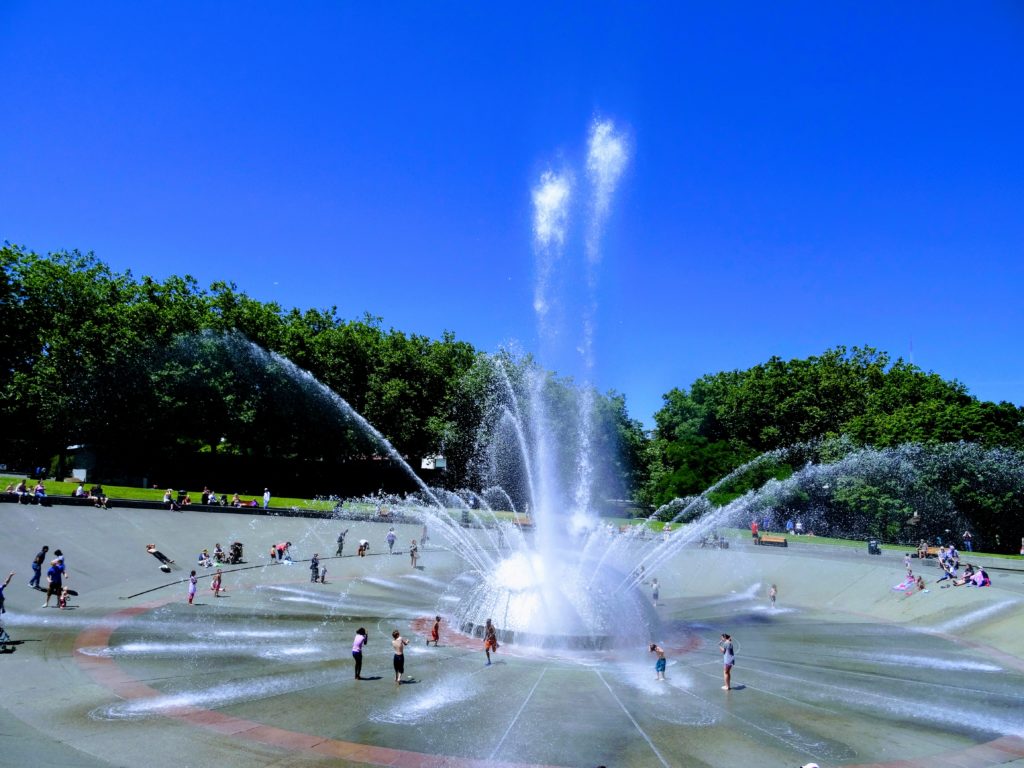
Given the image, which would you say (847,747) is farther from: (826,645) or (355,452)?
(355,452)

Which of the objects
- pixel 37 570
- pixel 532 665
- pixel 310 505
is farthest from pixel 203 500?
pixel 532 665

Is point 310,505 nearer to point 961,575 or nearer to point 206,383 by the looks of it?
point 206,383

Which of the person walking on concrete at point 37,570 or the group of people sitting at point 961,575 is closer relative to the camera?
the person walking on concrete at point 37,570

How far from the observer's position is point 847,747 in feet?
51.5

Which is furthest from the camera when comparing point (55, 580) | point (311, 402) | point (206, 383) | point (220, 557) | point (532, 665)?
point (311, 402)

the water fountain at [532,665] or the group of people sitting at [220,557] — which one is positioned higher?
the group of people sitting at [220,557]

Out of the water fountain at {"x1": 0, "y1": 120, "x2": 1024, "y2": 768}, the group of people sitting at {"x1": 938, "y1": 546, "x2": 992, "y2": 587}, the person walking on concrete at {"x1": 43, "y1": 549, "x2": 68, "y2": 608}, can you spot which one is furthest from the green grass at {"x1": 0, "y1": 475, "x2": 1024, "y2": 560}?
the person walking on concrete at {"x1": 43, "y1": 549, "x2": 68, "y2": 608}

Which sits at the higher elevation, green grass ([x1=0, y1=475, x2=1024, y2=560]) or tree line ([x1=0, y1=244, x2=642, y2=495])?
tree line ([x1=0, y1=244, x2=642, y2=495])

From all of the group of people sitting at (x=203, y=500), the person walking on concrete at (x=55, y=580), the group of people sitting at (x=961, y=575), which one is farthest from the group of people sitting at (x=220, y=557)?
the group of people sitting at (x=961, y=575)

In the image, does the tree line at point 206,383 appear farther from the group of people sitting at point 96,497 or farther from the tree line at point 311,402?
the group of people sitting at point 96,497

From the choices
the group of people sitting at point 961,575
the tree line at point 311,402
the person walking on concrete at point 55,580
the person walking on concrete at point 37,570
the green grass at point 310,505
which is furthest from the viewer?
the tree line at point 311,402

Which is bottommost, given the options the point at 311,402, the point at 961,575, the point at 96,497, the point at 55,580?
the point at 55,580

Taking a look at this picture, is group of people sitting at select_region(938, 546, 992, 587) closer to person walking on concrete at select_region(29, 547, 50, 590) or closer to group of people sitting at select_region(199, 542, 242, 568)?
group of people sitting at select_region(199, 542, 242, 568)

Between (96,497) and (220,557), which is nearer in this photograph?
(220,557)
